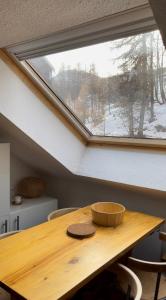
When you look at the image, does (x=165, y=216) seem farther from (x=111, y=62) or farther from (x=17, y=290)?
(x=17, y=290)

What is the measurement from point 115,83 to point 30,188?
1667mm

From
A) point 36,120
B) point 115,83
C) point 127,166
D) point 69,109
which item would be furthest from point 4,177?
point 115,83

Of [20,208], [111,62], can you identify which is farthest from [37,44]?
[20,208]

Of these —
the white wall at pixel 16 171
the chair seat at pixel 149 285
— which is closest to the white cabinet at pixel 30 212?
the white wall at pixel 16 171

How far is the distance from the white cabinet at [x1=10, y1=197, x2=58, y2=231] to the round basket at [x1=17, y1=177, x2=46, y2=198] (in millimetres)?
74

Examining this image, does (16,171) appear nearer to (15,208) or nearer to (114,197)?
(15,208)

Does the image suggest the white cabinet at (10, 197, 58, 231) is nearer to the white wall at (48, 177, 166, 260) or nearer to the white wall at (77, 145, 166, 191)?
the white wall at (48, 177, 166, 260)

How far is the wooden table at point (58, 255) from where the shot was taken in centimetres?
126

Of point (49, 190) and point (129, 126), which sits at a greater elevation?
point (129, 126)

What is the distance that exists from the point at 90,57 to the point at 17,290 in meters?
1.75

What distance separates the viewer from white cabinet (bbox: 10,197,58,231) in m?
2.84

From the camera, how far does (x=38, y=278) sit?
1.32 m

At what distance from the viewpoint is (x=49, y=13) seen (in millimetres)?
1320

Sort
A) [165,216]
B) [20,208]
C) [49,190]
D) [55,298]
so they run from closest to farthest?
[55,298] < [165,216] < [20,208] < [49,190]
